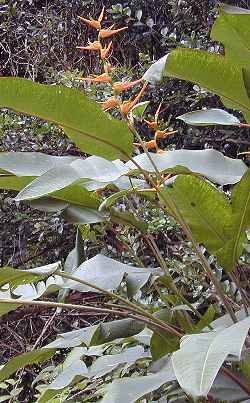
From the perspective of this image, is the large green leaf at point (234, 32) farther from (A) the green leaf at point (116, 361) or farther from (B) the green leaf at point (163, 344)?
(A) the green leaf at point (116, 361)

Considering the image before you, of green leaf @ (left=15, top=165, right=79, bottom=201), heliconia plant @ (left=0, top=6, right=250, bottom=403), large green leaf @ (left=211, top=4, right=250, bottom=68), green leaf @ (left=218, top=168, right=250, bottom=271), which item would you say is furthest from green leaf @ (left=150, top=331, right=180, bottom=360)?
large green leaf @ (left=211, top=4, right=250, bottom=68)

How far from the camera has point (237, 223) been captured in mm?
866

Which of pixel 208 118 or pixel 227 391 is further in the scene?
pixel 208 118

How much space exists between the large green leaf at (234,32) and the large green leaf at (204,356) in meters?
0.37

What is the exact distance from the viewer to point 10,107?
0.78 metres

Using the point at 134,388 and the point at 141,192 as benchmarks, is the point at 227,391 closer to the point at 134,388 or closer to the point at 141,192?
the point at 134,388

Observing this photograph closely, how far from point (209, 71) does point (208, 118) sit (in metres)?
0.22

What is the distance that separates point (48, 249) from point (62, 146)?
386 mm

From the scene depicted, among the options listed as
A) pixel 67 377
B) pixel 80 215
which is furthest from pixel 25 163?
pixel 67 377

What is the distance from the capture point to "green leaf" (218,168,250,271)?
32.3 inches

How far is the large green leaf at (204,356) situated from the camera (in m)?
0.56

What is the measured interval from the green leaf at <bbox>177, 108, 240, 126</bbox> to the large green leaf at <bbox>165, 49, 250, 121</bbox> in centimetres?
14

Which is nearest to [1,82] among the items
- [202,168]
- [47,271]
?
[47,271]

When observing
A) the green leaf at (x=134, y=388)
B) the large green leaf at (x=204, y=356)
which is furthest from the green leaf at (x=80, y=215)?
the large green leaf at (x=204, y=356)
